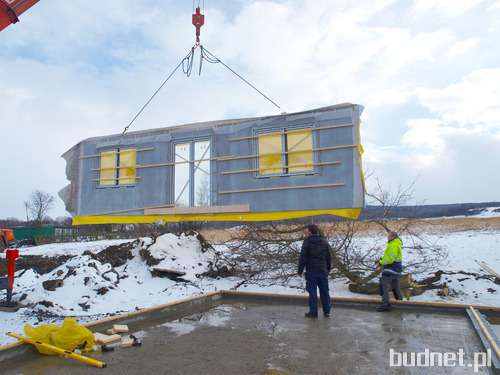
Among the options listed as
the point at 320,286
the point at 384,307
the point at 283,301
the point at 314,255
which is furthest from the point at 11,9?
the point at 384,307

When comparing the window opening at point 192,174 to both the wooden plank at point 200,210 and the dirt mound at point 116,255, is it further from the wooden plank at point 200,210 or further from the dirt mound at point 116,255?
the dirt mound at point 116,255

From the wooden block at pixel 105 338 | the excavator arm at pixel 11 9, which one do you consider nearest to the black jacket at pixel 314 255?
the wooden block at pixel 105 338

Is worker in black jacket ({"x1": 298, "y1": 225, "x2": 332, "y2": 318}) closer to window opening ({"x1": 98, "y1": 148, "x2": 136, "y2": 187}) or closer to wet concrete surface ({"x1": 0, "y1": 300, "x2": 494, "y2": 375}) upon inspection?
wet concrete surface ({"x1": 0, "y1": 300, "x2": 494, "y2": 375})

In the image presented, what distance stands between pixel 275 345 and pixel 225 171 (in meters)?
3.07

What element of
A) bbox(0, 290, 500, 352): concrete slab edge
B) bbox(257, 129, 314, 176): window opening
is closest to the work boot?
bbox(0, 290, 500, 352): concrete slab edge

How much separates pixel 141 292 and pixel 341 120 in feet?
27.5

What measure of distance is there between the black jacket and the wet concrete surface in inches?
36.4

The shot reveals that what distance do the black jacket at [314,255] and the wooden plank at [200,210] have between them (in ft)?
4.58

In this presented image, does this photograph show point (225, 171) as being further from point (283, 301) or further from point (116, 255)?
point (116, 255)

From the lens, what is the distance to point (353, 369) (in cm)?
399

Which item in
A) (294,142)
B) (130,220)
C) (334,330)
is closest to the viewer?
(334,330)

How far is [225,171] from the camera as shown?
650 centimetres

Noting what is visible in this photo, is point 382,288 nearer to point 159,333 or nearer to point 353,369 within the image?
point 353,369

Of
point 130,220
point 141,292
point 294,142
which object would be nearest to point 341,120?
point 294,142
